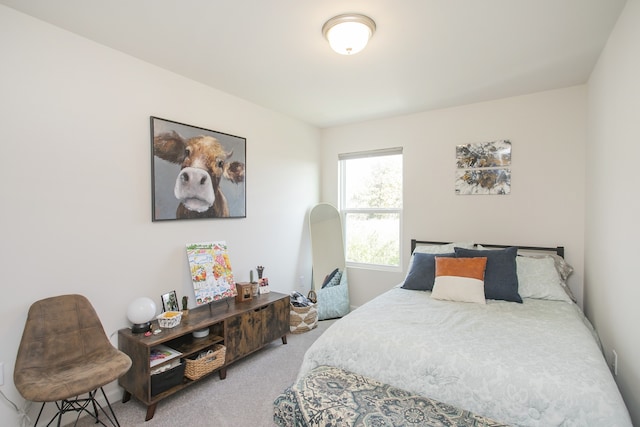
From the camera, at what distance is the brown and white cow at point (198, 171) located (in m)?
2.68

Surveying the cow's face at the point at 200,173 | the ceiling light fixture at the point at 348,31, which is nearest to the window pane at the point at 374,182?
the cow's face at the point at 200,173

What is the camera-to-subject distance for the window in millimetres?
4047

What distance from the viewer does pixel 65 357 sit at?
1.94 metres

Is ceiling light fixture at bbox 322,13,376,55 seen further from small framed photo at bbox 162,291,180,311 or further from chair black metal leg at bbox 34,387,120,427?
chair black metal leg at bbox 34,387,120,427

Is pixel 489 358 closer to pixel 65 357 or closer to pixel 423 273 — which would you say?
pixel 423 273

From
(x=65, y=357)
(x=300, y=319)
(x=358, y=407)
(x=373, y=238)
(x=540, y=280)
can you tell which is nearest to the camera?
(x=358, y=407)

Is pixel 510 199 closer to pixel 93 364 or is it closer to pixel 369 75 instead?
pixel 369 75

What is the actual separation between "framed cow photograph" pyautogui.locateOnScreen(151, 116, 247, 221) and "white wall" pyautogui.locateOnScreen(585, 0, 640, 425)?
2.96 meters

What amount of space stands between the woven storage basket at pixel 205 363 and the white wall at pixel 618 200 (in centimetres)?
261

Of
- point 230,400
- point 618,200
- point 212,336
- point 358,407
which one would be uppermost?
point 618,200

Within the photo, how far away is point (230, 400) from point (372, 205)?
9.08ft

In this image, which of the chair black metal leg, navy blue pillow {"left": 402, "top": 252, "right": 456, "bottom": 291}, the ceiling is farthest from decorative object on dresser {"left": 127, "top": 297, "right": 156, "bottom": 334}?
navy blue pillow {"left": 402, "top": 252, "right": 456, "bottom": 291}

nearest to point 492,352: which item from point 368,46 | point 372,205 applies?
point 368,46

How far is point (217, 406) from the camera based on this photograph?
2256 millimetres
